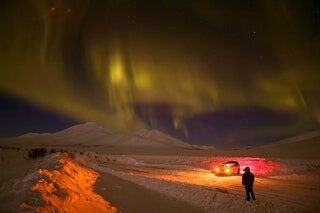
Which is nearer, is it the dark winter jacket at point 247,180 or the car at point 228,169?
the dark winter jacket at point 247,180

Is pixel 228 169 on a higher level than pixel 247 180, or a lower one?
higher

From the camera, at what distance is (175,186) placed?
21.5 meters

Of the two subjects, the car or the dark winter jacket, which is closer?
the dark winter jacket

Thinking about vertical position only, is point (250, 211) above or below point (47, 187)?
below

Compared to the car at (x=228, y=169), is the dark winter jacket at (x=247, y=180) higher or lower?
lower

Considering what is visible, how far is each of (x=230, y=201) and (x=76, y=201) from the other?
295 inches

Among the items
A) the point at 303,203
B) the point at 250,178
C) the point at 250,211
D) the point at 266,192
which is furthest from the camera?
the point at 266,192

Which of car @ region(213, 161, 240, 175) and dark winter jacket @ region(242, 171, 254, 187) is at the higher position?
car @ region(213, 161, 240, 175)

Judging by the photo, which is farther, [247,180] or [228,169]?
[228,169]

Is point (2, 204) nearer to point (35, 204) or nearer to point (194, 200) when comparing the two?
point (35, 204)

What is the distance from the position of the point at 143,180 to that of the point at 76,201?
12254mm

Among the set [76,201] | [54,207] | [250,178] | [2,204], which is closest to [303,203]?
[250,178]

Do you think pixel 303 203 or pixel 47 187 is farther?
pixel 303 203

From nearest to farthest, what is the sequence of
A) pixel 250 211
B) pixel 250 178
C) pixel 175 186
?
pixel 250 211 < pixel 250 178 < pixel 175 186
